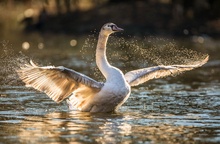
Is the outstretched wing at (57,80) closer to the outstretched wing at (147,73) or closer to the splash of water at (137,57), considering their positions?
the outstretched wing at (147,73)

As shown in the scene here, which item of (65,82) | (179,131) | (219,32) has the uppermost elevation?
(219,32)

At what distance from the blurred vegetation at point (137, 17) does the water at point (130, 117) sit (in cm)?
3169

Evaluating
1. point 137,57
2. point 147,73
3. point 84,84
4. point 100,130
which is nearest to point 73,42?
point 137,57

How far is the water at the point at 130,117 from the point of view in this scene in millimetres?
13266

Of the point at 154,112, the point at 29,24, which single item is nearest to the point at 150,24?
the point at 29,24

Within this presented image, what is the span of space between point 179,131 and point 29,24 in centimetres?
5036

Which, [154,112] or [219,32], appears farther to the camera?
[219,32]

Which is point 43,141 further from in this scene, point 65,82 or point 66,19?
point 66,19

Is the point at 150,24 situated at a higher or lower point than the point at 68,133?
higher

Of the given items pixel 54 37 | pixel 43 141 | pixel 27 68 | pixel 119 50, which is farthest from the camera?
pixel 54 37

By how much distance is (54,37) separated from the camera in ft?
180

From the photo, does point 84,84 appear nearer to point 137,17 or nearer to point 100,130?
point 100,130

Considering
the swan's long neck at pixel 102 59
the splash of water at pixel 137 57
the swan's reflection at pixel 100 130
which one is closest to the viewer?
the swan's reflection at pixel 100 130

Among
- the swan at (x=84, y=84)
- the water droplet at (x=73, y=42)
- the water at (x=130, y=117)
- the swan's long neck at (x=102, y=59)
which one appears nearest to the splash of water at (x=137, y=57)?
the water at (x=130, y=117)
